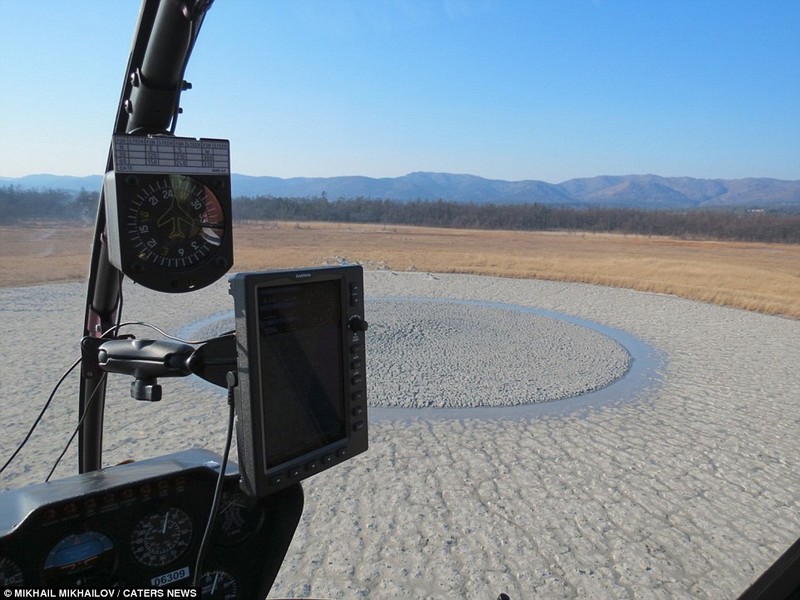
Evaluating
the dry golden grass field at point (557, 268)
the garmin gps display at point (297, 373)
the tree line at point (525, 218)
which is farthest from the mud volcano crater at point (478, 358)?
the tree line at point (525, 218)

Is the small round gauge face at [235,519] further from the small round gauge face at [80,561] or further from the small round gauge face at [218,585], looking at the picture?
the small round gauge face at [80,561]

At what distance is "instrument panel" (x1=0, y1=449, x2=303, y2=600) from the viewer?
1.70 meters

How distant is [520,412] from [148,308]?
29.2ft

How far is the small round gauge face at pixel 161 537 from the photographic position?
1.93m

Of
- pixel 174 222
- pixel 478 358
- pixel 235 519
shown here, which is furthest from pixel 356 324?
pixel 478 358

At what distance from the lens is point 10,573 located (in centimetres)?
168

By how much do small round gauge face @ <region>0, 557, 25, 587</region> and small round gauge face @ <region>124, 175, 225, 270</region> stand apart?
906mm

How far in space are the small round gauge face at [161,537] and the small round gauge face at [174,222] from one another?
32.3 inches

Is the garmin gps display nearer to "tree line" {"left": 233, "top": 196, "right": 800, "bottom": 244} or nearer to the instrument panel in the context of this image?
the instrument panel

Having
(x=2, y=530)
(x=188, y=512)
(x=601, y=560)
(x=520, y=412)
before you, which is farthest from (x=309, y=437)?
(x=520, y=412)

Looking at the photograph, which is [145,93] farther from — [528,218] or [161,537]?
[528,218]

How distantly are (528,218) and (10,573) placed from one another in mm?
89485

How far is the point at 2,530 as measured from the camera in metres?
1.62

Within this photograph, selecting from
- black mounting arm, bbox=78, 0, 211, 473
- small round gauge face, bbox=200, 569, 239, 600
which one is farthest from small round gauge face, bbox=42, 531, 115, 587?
black mounting arm, bbox=78, 0, 211, 473
